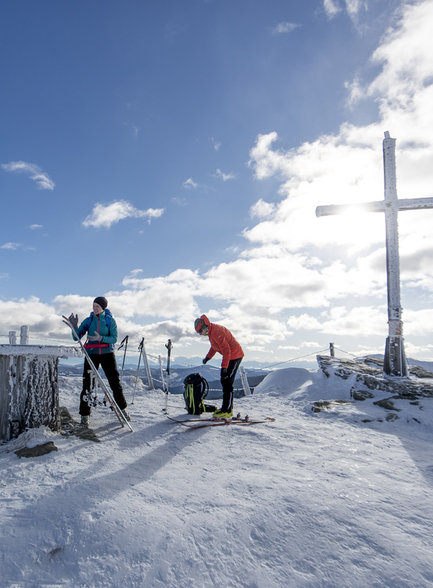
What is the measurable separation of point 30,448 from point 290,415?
4.98m

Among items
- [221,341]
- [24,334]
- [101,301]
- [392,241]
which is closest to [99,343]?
[101,301]

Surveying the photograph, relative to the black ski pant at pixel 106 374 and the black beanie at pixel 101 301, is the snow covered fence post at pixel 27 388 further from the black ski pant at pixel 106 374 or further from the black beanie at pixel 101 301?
the black beanie at pixel 101 301

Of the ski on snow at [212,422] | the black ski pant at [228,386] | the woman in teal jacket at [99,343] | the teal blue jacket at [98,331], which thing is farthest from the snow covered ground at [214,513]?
the black ski pant at [228,386]

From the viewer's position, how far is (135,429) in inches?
207

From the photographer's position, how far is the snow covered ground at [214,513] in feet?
6.36

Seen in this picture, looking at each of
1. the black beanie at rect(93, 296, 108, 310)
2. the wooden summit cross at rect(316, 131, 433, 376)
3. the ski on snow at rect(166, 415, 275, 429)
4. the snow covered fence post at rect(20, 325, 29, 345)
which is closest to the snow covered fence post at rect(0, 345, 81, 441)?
the black beanie at rect(93, 296, 108, 310)

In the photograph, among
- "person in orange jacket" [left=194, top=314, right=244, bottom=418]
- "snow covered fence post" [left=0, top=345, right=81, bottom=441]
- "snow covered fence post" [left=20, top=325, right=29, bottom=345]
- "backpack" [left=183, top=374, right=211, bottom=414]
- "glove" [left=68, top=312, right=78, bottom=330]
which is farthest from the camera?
"snow covered fence post" [left=20, top=325, right=29, bottom=345]

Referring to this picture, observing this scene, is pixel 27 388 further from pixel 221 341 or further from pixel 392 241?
pixel 392 241

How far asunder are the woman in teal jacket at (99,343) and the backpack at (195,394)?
5.55 feet

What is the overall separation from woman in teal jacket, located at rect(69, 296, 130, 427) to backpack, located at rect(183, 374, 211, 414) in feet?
5.55

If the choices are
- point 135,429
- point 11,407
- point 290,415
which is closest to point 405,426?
point 290,415

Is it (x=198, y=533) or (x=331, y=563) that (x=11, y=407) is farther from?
(x=331, y=563)

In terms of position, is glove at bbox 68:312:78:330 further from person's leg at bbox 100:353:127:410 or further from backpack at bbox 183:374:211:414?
backpack at bbox 183:374:211:414

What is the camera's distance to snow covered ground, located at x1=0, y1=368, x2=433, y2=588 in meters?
1.94
